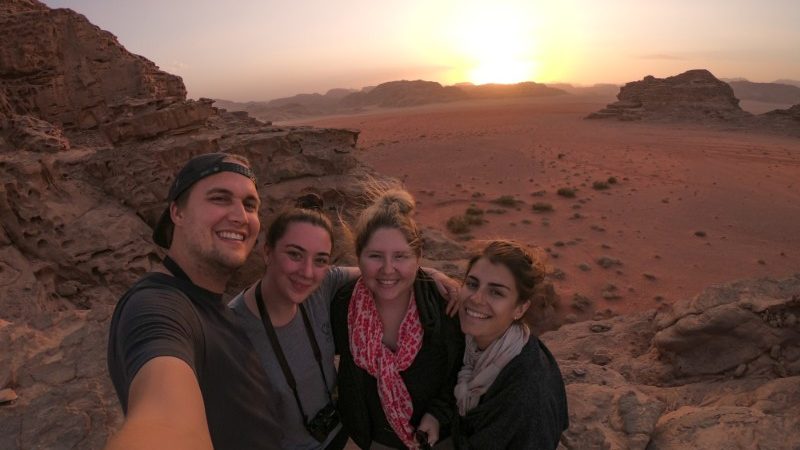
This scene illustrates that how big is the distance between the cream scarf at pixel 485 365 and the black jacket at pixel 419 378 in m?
0.12

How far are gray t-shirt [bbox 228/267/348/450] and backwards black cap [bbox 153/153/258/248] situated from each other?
0.55m

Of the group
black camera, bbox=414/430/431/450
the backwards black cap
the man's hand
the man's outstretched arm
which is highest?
the backwards black cap

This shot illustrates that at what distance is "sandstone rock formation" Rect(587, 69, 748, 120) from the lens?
33.7 metres

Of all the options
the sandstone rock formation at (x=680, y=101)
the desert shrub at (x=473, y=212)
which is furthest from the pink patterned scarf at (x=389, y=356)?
the sandstone rock formation at (x=680, y=101)

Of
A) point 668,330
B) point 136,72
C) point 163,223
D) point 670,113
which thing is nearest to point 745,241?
point 668,330

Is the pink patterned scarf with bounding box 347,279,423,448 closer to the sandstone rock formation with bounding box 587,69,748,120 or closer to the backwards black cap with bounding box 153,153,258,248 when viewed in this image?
the backwards black cap with bounding box 153,153,258,248

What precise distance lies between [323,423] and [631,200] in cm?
1582

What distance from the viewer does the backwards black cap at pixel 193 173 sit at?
7.07 feet

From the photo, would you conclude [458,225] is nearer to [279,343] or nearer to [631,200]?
Result: [631,200]

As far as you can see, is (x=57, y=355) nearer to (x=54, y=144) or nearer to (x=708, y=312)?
(x=54, y=144)

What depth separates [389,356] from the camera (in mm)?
2395

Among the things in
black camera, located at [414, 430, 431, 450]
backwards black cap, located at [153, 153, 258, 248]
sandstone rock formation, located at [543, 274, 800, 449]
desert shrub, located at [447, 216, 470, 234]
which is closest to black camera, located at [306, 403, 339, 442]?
black camera, located at [414, 430, 431, 450]

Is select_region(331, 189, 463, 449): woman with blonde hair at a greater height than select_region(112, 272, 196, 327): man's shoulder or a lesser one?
lesser

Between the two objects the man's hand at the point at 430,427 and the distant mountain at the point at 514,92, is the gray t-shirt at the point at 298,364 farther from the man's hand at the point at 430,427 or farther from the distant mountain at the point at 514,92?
the distant mountain at the point at 514,92
